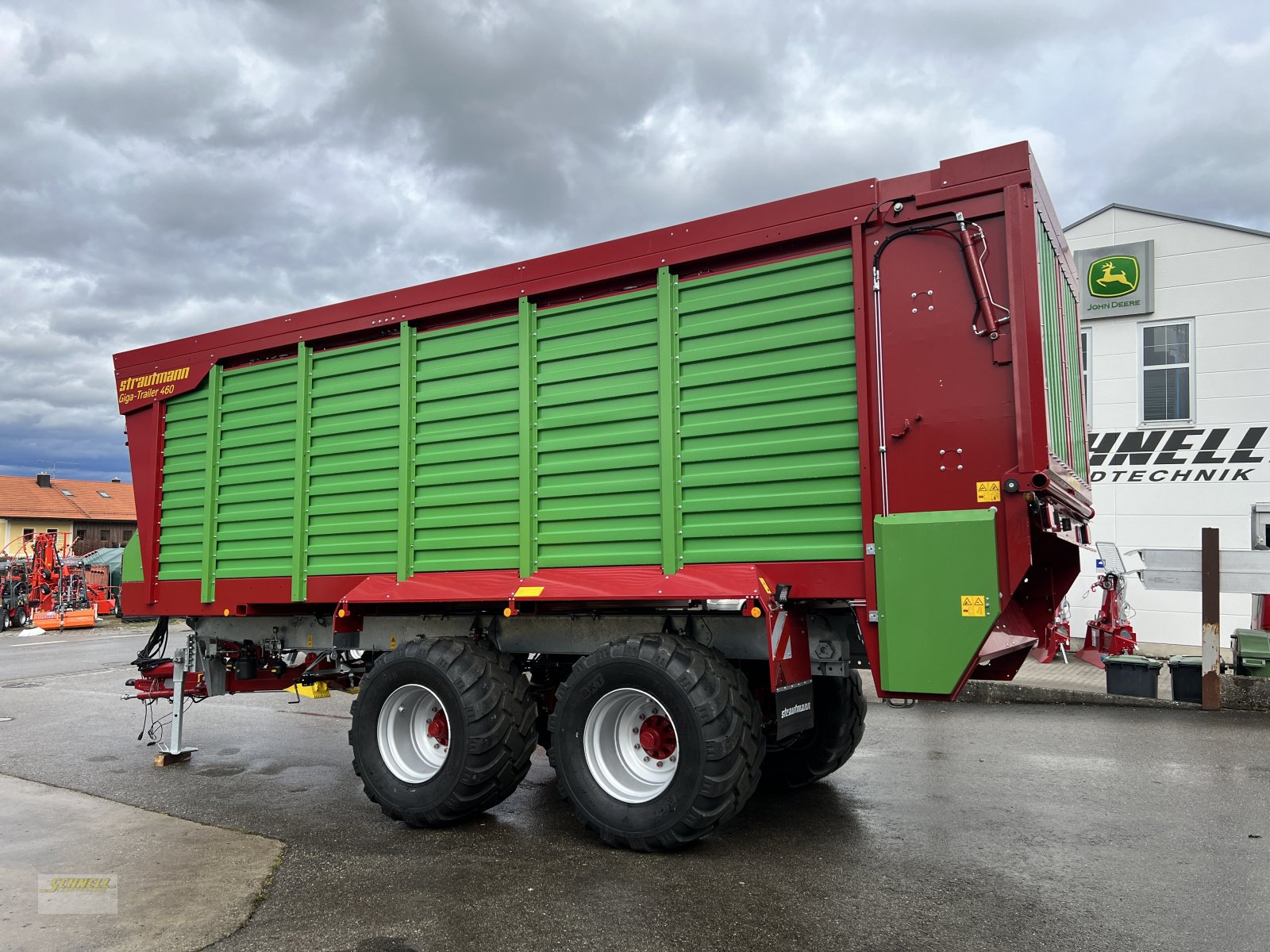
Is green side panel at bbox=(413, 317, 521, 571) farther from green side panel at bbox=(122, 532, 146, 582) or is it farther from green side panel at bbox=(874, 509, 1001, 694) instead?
green side panel at bbox=(122, 532, 146, 582)

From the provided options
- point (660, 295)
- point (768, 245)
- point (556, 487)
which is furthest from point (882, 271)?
point (556, 487)

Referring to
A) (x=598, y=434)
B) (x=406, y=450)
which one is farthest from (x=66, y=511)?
(x=598, y=434)

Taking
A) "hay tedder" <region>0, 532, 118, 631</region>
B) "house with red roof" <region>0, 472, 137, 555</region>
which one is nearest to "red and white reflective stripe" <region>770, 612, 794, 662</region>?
"hay tedder" <region>0, 532, 118, 631</region>

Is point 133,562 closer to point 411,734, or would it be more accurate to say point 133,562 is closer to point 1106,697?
point 411,734

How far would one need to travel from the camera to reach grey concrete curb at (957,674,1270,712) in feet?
31.6

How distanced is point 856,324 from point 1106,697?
727 centimetres

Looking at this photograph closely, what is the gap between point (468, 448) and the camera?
6.00 meters

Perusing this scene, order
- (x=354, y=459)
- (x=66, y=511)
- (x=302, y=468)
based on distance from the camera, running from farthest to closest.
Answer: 1. (x=66, y=511)
2. (x=302, y=468)
3. (x=354, y=459)

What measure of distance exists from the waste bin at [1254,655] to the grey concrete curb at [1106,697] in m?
0.33

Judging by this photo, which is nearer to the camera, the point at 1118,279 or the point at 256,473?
the point at 256,473

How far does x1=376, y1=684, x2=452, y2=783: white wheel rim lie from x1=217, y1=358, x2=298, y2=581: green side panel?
1.46 meters

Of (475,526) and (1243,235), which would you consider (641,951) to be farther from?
(1243,235)

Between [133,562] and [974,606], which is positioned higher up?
[133,562]

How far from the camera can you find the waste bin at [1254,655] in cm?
998
